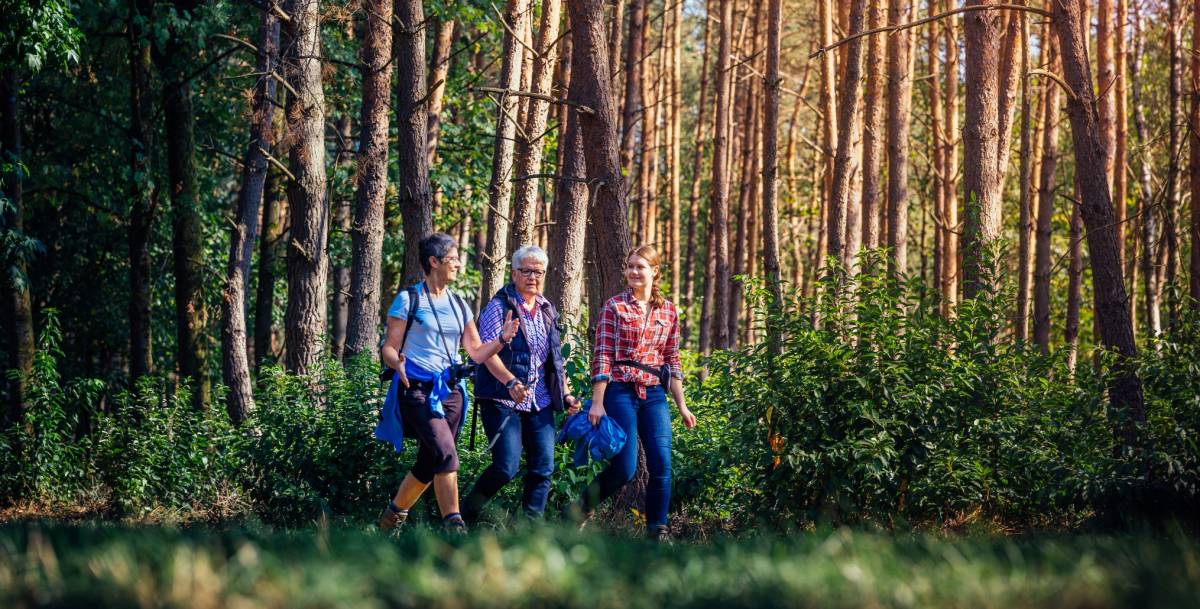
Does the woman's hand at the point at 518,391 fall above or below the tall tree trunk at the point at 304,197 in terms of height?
below

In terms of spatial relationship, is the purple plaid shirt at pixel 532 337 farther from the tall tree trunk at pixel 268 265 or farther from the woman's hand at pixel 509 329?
the tall tree trunk at pixel 268 265

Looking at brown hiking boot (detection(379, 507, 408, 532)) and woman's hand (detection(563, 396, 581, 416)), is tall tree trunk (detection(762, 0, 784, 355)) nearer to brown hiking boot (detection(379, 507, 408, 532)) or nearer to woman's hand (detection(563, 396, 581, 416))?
woman's hand (detection(563, 396, 581, 416))

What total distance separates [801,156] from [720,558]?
45042 millimetres

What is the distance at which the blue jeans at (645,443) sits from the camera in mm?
7785

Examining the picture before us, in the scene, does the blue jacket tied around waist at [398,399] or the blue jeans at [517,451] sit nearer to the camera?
the blue jacket tied around waist at [398,399]

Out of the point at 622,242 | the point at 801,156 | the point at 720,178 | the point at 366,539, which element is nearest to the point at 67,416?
the point at 622,242

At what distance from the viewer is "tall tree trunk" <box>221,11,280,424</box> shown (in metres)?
15.9

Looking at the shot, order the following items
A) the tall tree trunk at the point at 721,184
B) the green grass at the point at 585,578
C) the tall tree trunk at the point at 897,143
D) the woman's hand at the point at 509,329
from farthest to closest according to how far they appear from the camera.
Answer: the tall tree trunk at the point at 721,184 → the tall tree trunk at the point at 897,143 → the woman's hand at the point at 509,329 → the green grass at the point at 585,578

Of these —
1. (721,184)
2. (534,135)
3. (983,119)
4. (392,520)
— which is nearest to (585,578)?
(392,520)

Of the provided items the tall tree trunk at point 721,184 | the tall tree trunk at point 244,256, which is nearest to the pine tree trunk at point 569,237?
the tall tree trunk at point 244,256

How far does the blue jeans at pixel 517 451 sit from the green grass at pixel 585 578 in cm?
337

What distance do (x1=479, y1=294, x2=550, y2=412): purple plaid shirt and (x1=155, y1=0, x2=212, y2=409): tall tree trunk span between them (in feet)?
28.9

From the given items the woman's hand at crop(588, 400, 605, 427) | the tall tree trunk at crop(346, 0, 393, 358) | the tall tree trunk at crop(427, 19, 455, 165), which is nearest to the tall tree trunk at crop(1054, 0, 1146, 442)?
the woman's hand at crop(588, 400, 605, 427)

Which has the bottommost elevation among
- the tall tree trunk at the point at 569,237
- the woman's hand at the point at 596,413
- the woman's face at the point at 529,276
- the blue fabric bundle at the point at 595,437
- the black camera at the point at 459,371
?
the blue fabric bundle at the point at 595,437
